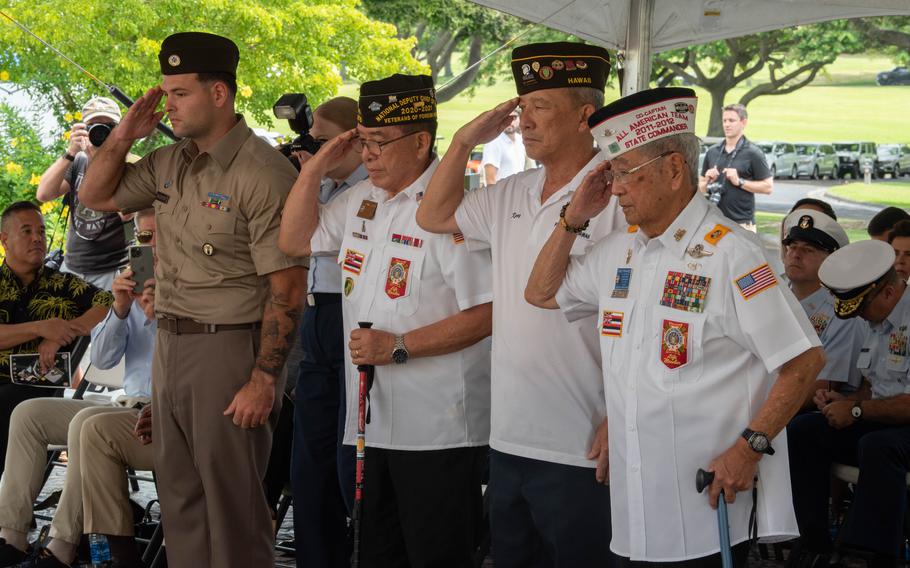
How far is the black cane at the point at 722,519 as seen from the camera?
2684 mm

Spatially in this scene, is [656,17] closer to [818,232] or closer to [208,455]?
[818,232]

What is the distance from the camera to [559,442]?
321 centimetres

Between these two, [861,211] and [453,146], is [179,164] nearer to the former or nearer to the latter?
[453,146]

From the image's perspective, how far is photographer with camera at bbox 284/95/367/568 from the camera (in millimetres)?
4223

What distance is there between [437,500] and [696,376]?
1100mm

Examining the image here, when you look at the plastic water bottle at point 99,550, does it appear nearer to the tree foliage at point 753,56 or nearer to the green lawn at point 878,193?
the green lawn at point 878,193

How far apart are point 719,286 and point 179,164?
2.11 metres

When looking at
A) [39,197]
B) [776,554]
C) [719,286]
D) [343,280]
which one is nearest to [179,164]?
[343,280]

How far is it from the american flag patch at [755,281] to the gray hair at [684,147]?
29cm

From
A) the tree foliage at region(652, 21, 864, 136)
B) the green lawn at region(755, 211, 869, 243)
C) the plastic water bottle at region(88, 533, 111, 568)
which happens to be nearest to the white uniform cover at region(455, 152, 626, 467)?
the plastic water bottle at region(88, 533, 111, 568)

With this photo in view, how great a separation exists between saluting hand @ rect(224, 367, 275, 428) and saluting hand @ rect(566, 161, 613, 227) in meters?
1.35

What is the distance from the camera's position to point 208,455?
12.9 feet

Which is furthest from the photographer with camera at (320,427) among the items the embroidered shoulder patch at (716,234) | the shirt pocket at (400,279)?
the embroidered shoulder patch at (716,234)

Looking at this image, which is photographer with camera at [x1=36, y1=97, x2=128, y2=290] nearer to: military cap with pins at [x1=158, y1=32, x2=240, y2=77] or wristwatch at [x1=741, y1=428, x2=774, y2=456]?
military cap with pins at [x1=158, y1=32, x2=240, y2=77]
